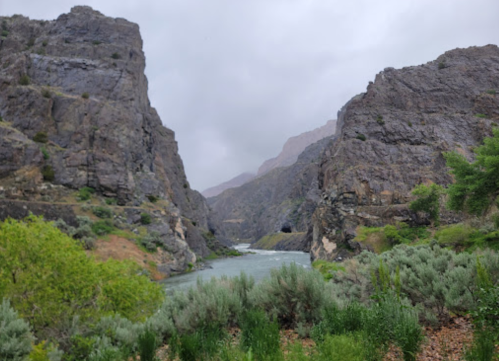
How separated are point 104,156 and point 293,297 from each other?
2040 inches

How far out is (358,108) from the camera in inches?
2424

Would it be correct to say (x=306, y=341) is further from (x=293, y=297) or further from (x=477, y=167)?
(x=477, y=167)

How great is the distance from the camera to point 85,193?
45781 mm

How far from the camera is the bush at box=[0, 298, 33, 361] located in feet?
16.7

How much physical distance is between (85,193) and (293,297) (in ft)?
151

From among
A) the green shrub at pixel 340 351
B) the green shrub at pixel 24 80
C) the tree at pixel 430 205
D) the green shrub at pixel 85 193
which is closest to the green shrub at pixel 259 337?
the green shrub at pixel 340 351

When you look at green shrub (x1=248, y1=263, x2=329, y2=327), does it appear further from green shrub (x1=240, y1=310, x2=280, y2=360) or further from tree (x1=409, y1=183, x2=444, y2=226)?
tree (x1=409, y1=183, x2=444, y2=226)

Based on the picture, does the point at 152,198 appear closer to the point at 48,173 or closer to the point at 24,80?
the point at 48,173

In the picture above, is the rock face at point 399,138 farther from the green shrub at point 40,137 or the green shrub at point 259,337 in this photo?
the green shrub at point 40,137

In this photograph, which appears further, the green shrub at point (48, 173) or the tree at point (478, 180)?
the green shrub at point (48, 173)

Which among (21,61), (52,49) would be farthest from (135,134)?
(52,49)

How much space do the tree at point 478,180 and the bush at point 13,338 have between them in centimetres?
2164

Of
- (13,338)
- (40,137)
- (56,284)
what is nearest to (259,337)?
(13,338)

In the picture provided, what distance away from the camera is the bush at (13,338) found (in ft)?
16.7
